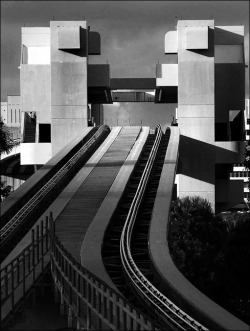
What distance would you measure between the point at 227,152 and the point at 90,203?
20.0 metres

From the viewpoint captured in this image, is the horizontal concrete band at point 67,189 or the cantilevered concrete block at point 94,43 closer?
the horizontal concrete band at point 67,189

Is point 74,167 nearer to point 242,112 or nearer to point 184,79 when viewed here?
point 184,79

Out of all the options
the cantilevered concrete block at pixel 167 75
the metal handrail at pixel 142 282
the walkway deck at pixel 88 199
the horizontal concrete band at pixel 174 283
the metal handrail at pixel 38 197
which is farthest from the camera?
the cantilevered concrete block at pixel 167 75

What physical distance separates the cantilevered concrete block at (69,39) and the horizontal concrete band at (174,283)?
17873 millimetres

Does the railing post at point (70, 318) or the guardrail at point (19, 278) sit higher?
the guardrail at point (19, 278)

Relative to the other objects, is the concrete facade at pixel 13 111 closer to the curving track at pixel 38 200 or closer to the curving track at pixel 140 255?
the curving track at pixel 38 200

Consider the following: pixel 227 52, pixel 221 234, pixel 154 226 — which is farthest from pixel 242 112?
pixel 154 226

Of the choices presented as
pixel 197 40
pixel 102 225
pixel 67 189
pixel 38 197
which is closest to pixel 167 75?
pixel 197 40

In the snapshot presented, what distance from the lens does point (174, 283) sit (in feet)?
55.6

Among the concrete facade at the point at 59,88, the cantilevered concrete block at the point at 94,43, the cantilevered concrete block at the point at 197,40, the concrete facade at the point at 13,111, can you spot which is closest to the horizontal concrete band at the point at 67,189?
the concrete facade at the point at 59,88

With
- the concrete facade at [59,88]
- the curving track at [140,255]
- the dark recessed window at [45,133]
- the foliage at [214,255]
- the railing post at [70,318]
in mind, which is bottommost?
the foliage at [214,255]

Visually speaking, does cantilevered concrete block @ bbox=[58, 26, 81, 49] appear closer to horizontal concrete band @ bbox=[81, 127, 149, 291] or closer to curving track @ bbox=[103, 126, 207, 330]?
horizontal concrete band @ bbox=[81, 127, 149, 291]

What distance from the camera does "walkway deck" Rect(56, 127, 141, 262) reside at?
75.2ft

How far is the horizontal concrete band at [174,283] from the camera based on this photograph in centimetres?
1339
